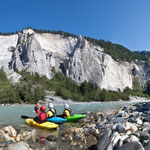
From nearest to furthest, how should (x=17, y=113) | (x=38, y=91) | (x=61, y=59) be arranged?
(x=17, y=113)
(x=38, y=91)
(x=61, y=59)

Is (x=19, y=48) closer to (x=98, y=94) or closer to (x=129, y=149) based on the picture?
(x=98, y=94)

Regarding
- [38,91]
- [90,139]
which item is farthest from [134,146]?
[38,91]

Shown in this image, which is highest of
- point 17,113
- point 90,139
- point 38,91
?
point 38,91

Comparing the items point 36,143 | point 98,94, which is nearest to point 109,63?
point 98,94

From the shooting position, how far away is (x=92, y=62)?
267ft

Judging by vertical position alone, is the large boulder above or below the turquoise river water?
above

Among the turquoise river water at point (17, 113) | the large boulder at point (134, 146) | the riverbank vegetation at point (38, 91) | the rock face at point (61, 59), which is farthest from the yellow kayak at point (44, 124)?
the rock face at point (61, 59)

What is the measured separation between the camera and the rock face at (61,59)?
70.9 metres

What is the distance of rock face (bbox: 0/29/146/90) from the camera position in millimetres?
70875

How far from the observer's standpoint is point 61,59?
8319cm

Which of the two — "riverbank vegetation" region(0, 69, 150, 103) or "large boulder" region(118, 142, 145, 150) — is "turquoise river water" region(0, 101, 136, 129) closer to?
"large boulder" region(118, 142, 145, 150)

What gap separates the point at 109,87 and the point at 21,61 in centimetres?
4433

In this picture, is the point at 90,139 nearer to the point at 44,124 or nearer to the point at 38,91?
the point at 44,124

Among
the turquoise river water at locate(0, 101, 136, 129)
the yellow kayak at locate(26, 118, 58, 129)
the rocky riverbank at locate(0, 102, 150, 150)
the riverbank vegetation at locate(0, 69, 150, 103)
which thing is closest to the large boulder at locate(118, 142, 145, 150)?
the rocky riverbank at locate(0, 102, 150, 150)
